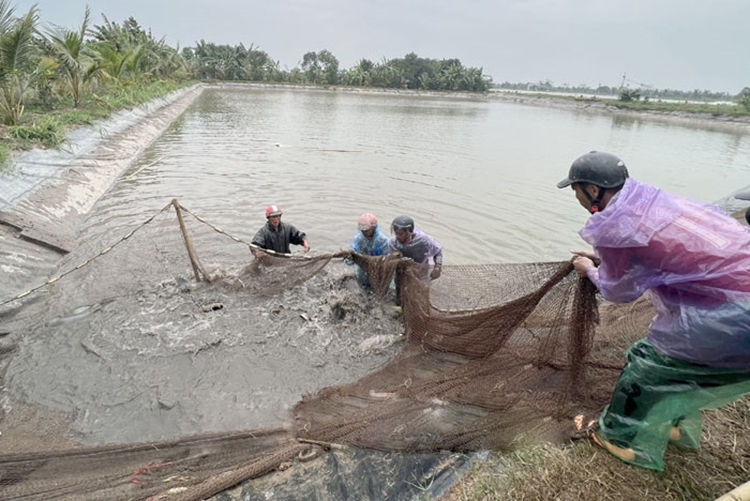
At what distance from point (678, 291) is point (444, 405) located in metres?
1.87

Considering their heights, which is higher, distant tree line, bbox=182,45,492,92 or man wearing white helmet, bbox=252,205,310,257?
distant tree line, bbox=182,45,492,92

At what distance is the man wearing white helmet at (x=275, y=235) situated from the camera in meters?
6.12

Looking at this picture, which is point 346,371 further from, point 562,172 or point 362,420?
point 562,172

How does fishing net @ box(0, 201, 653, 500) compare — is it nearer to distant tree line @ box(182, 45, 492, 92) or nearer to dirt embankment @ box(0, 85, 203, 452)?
dirt embankment @ box(0, 85, 203, 452)

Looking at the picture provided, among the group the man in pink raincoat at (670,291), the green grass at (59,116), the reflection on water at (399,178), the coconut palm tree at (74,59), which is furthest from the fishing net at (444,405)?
the coconut palm tree at (74,59)

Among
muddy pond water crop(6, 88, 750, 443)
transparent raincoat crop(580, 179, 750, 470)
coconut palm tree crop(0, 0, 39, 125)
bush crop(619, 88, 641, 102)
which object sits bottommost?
muddy pond water crop(6, 88, 750, 443)

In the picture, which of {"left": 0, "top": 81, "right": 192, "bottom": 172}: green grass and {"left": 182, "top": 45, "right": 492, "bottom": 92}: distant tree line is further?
{"left": 182, "top": 45, "right": 492, "bottom": 92}: distant tree line

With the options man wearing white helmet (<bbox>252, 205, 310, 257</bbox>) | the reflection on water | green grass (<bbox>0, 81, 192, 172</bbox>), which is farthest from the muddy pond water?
green grass (<bbox>0, 81, 192, 172</bbox>)

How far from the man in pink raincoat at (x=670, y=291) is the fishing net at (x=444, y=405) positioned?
0.63 meters

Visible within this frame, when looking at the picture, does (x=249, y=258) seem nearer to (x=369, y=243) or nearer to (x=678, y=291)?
(x=369, y=243)

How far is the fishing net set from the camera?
2893 millimetres

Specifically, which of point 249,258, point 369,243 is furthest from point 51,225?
point 369,243

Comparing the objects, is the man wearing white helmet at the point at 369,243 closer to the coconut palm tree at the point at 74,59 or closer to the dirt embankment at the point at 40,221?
the dirt embankment at the point at 40,221

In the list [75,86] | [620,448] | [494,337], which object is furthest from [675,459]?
[75,86]
